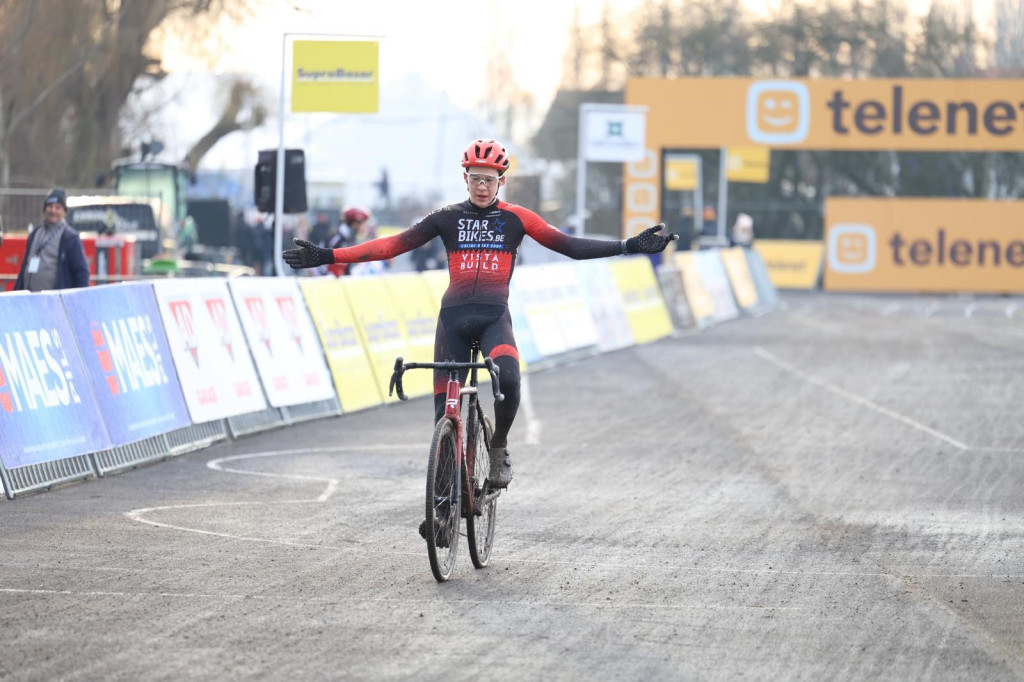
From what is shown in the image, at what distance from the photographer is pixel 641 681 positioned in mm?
6074

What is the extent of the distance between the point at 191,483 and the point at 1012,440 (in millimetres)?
7250

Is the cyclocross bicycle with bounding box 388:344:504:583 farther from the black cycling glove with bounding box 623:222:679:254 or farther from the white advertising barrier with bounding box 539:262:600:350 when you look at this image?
the white advertising barrier with bounding box 539:262:600:350

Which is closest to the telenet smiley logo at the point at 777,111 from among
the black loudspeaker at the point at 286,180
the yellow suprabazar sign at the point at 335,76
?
the yellow suprabazar sign at the point at 335,76

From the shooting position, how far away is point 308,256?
820 centimetres

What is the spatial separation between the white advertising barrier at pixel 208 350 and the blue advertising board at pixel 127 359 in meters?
0.16

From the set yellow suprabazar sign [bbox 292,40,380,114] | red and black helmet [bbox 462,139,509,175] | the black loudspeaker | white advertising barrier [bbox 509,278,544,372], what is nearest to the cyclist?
red and black helmet [bbox 462,139,509,175]

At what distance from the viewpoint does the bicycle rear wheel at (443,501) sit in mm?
7586

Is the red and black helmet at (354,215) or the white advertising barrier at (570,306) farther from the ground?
the red and black helmet at (354,215)

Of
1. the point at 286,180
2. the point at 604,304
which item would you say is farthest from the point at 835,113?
the point at 286,180

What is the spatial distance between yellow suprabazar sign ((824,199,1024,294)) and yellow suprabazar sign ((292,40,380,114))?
92.2ft

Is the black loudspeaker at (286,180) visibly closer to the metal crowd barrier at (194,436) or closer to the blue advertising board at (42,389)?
the metal crowd barrier at (194,436)

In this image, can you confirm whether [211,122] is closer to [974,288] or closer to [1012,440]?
[974,288]

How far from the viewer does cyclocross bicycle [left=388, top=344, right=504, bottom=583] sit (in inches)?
302

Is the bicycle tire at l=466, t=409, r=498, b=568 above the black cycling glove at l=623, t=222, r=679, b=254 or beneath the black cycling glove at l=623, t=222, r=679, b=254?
beneath
